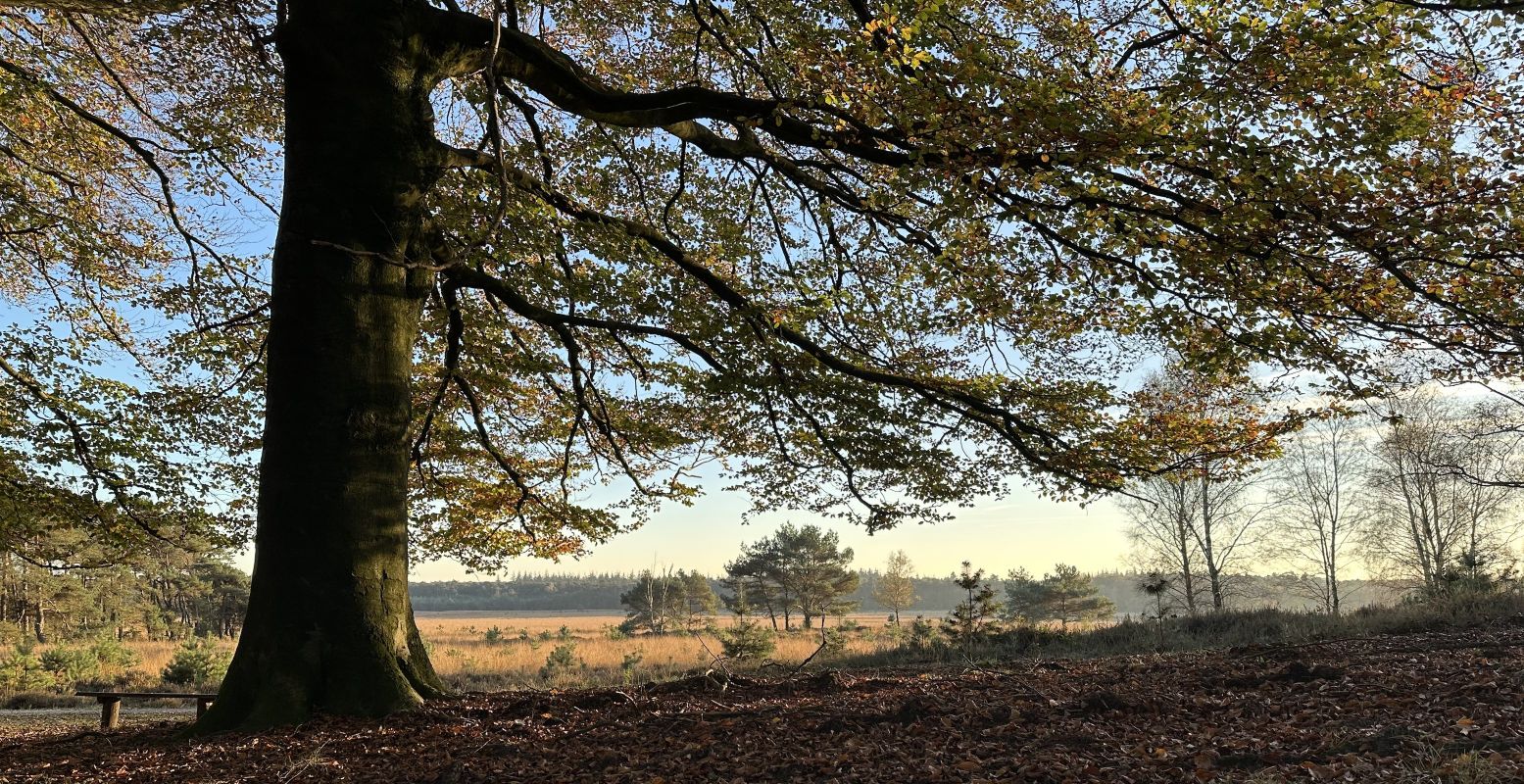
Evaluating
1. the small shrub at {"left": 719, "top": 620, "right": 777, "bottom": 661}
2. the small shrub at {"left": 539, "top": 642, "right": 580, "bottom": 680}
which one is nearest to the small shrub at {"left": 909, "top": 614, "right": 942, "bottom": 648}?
the small shrub at {"left": 719, "top": 620, "right": 777, "bottom": 661}

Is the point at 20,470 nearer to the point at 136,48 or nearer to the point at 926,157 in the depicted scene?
the point at 136,48

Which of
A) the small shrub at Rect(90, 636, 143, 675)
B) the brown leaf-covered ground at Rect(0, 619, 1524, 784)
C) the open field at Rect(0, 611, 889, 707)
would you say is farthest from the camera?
the small shrub at Rect(90, 636, 143, 675)

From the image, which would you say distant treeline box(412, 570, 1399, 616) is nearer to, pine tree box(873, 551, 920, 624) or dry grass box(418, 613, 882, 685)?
pine tree box(873, 551, 920, 624)

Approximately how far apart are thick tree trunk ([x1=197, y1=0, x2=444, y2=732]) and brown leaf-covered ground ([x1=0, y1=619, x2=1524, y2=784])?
0.47 meters

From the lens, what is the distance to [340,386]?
5617mm

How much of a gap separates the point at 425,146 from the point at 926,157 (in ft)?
12.8

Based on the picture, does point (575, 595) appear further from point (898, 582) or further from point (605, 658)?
point (605, 658)

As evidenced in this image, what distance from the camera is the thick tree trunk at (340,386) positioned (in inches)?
205

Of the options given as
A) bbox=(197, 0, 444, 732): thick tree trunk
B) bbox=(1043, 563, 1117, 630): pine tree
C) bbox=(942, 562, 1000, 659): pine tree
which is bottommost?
bbox=(1043, 563, 1117, 630): pine tree

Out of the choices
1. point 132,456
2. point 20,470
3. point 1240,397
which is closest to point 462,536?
point 132,456

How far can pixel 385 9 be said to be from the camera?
20.3 feet

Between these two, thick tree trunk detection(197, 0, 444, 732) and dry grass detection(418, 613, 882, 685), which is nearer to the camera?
thick tree trunk detection(197, 0, 444, 732)

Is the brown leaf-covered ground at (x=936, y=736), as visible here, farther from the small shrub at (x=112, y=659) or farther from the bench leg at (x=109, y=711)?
the small shrub at (x=112, y=659)

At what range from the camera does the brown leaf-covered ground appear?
3.23 metres
